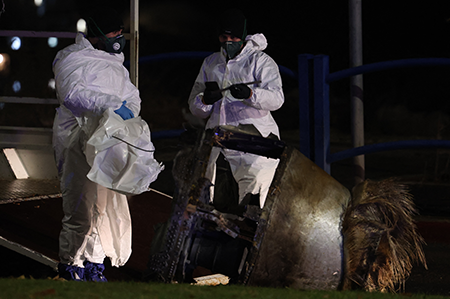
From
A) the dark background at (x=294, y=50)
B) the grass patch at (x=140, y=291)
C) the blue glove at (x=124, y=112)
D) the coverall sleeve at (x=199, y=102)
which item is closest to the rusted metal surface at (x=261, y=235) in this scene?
the grass patch at (x=140, y=291)

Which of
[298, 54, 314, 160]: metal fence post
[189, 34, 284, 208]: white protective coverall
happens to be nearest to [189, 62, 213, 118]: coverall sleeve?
[189, 34, 284, 208]: white protective coverall

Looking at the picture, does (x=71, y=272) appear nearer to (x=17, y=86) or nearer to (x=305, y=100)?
(x=305, y=100)

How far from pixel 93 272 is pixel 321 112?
263 cm

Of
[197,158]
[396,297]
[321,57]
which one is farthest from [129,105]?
[321,57]

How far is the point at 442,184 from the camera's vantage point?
8.98m

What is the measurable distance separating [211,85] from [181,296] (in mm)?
1608

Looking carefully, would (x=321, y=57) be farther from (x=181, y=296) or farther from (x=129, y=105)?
(x=181, y=296)

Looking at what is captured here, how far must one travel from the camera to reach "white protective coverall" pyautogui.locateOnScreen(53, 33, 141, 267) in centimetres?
287

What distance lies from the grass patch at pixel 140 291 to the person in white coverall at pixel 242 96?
3.55 ft

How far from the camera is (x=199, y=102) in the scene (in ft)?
10.8

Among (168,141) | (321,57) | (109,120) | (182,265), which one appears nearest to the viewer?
(182,265)

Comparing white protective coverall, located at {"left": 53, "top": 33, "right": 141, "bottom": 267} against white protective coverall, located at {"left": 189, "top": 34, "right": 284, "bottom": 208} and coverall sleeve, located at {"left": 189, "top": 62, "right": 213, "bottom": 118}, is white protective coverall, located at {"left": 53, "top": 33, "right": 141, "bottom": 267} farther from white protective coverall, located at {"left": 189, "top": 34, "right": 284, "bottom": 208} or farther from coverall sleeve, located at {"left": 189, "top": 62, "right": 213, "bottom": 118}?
white protective coverall, located at {"left": 189, "top": 34, "right": 284, "bottom": 208}

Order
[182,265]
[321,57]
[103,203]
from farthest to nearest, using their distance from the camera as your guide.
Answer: [321,57] → [103,203] → [182,265]

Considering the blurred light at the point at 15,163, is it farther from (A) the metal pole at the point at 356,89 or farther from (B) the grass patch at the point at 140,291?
(B) the grass patch at the point at 140,291
